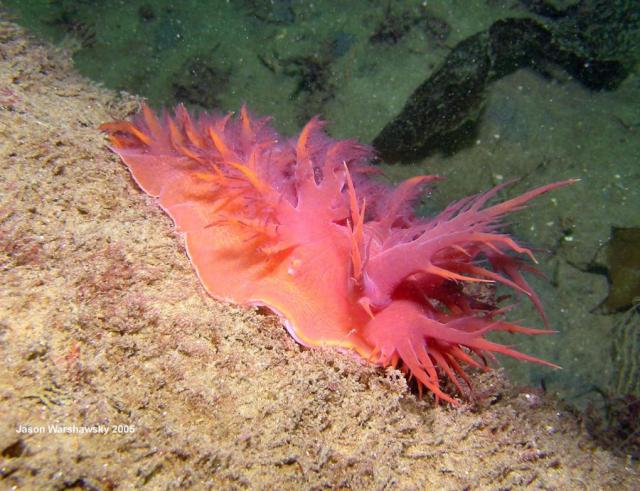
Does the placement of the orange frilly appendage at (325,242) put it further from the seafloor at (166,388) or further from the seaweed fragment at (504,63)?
the seaweed fragment at (504,63)

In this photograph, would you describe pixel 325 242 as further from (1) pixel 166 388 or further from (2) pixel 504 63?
(2) pixel 504 63

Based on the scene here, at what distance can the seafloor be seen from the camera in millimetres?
1396

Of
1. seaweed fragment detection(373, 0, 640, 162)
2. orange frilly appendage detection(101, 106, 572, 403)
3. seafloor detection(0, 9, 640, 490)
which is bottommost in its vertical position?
seafloor detection(0, 9, 640, 490)

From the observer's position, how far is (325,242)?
2.10 m

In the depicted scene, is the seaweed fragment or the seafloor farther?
the seaweed fragment

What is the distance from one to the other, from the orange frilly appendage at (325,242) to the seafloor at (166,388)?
129mm

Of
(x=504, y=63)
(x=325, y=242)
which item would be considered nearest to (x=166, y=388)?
(x=325, y=242)

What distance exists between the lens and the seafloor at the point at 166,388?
1.40 metres

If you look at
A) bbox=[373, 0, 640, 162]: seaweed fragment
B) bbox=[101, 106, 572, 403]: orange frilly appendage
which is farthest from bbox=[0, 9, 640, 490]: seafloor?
bbox=[373, 0, 640, 162]: seaweed fragment

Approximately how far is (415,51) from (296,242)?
21.2 ft

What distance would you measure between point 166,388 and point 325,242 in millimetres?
1005

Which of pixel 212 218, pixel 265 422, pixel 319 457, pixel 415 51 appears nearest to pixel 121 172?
pixel 212 218

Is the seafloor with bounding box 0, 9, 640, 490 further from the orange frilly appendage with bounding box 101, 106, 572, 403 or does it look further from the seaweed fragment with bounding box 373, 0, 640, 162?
the seaweed fragment with bounding box 373, 0, 640, 162

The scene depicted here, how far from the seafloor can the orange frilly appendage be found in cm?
13
